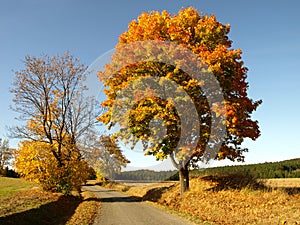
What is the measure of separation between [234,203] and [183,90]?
7.40m

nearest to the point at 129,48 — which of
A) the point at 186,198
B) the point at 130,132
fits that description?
the point at 130,132

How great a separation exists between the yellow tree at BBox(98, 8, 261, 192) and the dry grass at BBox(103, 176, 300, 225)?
7.68 feet

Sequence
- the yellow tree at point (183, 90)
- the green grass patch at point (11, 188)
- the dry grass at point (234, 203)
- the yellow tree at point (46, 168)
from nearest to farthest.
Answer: the dry grass at point (234, 203)
the yellow tree at point (183, 90)
the yellow tree at point (46, 168)
the green grass patch at point (11, 188)

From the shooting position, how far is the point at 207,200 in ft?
Result: 62.1

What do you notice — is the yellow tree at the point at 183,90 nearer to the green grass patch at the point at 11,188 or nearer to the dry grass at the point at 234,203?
the dry grass at the point at 234,203

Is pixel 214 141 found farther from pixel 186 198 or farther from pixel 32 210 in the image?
pixel 32 210

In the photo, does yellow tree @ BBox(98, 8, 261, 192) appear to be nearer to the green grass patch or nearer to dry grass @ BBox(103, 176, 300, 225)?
dry grass @ BBox(103, 176, 300, 225)

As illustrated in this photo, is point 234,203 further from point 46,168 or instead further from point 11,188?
point 11,188

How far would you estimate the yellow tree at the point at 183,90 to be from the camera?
19312 millimetres

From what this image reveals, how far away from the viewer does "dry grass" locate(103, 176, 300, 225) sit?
13.6 meters

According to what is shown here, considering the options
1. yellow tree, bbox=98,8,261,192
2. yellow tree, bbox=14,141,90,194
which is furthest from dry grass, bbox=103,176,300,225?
yellow tree, bbox=14,141,90,194

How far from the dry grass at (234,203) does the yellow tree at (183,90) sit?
234 centimetres

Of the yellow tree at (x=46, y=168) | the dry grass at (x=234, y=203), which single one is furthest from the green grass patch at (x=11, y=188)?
the dry grass at (x=234, y=203)

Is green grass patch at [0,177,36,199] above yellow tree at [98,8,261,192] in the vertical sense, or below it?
below
